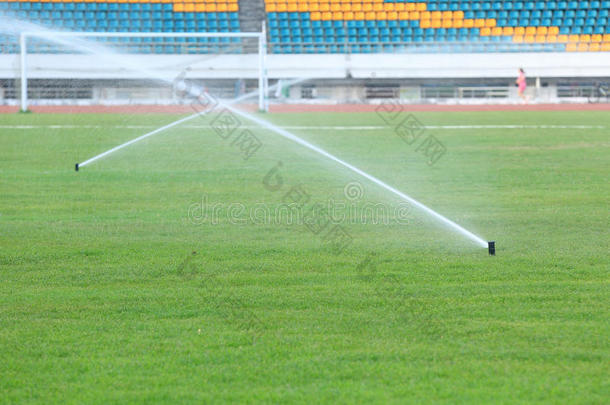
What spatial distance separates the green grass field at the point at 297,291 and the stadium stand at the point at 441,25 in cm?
2372

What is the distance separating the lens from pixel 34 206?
839 cm

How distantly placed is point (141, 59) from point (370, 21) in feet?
37.2

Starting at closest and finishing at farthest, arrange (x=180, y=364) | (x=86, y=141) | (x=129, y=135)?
(x=180, y=364) → (x=86, y=141) → (x=129, y=135)

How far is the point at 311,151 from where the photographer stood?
47.5 feet

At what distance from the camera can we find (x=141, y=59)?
2752 cm

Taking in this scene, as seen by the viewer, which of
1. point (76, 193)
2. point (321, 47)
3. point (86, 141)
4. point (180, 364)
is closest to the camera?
→ point (180, 364)

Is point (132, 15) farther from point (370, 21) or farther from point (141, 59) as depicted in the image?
point (370, 21)

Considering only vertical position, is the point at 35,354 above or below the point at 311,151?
above

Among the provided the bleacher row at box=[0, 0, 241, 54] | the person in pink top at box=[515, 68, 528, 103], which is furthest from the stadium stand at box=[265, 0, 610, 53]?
the person in pink top at box=[515, 68, 528, 103]

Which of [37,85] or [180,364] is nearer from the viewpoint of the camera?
[180,364]

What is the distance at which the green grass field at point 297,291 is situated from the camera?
3473 millimetres

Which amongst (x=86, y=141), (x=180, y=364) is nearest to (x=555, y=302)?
(x=180, y=364)

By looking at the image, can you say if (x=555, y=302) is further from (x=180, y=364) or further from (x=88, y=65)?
(x=88, y=65)

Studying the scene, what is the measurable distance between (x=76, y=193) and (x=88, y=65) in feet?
62.5
